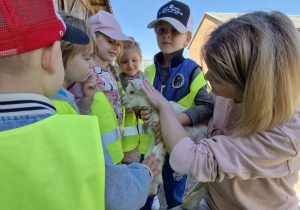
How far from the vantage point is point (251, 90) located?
99 centimetres

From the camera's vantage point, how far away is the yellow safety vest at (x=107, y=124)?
1803 millimetres

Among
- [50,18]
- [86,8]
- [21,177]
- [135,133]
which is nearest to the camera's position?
[21,177]

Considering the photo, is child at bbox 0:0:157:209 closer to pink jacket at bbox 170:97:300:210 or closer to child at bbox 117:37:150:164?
pink jacket at bbox 170:97:300:210

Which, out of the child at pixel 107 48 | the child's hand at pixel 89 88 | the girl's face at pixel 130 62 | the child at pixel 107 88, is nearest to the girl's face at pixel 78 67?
the child's hand at pixel 89 88

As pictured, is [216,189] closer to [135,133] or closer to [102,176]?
[102,176]

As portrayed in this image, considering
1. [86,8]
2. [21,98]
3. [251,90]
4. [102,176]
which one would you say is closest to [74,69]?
[21,98]

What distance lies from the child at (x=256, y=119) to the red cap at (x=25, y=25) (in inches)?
31.3

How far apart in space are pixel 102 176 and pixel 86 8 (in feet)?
21.0

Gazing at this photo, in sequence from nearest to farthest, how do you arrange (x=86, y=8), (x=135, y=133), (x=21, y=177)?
(x=21, y=177) → (x=135, y=133) → (x=86, y=8)

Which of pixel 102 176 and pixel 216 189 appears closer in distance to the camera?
pixel 102 176

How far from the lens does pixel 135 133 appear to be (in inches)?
95.6

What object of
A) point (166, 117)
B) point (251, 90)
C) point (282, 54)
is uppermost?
point (282, 54)

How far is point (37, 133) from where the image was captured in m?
0.60

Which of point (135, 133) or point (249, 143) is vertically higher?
point (249, 143)
